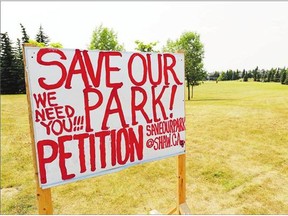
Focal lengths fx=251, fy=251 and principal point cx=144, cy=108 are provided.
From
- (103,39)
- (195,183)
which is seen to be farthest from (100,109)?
(103,39)

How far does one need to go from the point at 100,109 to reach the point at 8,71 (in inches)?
1386

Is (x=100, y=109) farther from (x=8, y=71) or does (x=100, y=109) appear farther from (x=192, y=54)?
(x=8, y=71)

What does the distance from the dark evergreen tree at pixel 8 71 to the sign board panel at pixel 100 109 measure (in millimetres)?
34354

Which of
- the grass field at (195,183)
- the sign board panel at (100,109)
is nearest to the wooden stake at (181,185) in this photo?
the sign board panel at (100,109)

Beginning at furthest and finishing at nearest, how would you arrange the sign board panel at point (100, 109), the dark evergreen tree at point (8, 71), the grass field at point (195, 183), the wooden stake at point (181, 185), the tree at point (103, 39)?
the dark evergreen tree at point (8, 71)
the tree at point (103, 39)
the grass field at point (195, 183)
the wooden stake at point (181, 185)
the sign board panel at point (100, 109)

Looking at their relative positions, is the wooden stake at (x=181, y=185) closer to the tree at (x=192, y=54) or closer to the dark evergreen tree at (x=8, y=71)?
the tree at (x=192, y=54)

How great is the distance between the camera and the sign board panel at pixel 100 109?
2424 mm

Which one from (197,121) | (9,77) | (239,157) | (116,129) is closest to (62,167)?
(116,129)

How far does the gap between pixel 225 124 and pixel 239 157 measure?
4.29 metres

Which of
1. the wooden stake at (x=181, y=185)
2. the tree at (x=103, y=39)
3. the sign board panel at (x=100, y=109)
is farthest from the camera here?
the tree at (x=103, y=39)

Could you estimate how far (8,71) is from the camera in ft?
108

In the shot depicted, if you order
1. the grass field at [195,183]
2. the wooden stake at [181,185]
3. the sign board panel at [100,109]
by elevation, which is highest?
the sign board panel at [100,109]

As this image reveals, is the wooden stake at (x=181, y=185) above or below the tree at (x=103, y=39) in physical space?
below

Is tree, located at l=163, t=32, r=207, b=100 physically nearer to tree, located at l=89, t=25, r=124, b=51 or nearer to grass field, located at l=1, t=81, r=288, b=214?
tree, located at l=89, t=25, r=124, b=51
